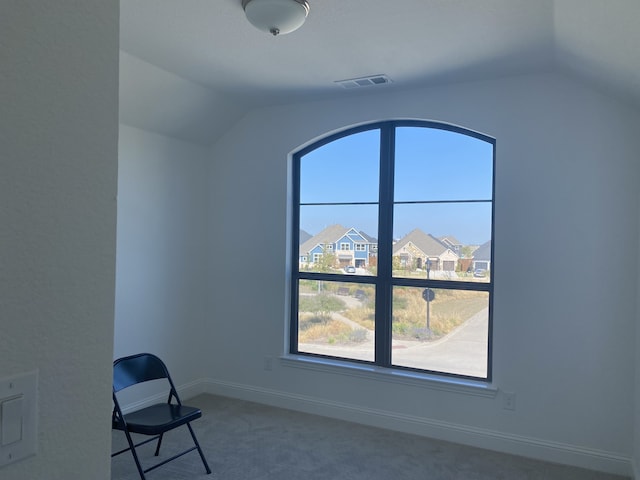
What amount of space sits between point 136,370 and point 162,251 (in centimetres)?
118

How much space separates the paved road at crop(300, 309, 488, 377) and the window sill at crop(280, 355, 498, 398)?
0.09 metres

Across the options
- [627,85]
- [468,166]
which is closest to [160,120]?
[468,166]

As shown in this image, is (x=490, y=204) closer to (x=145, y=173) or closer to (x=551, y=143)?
(x=551, y=143)

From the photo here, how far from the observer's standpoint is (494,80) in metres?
3.45

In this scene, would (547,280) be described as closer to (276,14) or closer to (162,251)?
(276,14)

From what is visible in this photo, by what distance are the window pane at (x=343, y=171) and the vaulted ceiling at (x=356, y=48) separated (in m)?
0.44

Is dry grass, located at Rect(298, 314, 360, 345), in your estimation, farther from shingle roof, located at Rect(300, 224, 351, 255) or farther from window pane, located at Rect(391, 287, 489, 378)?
shingle roof, located at Rect(300, 224, 351, 255)

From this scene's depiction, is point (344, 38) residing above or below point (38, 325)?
above

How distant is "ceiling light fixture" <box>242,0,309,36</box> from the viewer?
2270 millimetres

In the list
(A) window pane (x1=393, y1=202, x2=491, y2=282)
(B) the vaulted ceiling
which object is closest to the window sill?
(A) window pane (x1=393, y1=202, x2=491, y2=282)

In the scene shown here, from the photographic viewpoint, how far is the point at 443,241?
12.3 feet

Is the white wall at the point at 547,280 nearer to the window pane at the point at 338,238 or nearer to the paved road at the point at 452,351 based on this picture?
the paved road at the point at 452,351

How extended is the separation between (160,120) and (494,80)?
2.61 meters

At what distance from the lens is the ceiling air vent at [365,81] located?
3.46 m
